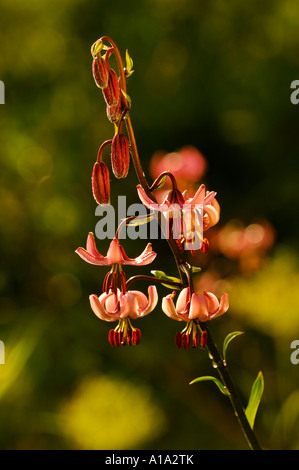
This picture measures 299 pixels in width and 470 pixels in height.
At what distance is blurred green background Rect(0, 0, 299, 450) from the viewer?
3.42ft

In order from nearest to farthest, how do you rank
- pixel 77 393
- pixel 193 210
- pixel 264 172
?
pixel 193 210, pixel 77 393, pixel 264 172

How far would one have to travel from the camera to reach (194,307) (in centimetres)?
42

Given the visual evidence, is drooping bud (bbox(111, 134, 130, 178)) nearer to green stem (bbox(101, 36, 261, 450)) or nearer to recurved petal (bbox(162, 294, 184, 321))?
green stem (bbox(101, 36, 261, 450))

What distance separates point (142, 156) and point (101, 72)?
725 mm

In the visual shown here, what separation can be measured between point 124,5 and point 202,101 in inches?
11.3

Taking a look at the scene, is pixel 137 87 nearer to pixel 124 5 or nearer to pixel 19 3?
pixel 124 5

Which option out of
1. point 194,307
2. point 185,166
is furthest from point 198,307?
point 185,166

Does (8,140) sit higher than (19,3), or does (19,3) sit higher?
(19,3)

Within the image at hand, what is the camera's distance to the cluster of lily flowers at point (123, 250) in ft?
1.33

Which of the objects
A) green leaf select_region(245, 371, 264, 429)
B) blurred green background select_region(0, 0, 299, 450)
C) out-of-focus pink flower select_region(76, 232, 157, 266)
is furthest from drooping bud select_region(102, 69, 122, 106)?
blurred green background select_region(0, 0, 299, 450)

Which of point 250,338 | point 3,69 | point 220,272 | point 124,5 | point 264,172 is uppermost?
point 124,5

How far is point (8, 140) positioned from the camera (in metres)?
1.11

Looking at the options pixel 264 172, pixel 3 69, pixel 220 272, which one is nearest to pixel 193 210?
pixel 220 272

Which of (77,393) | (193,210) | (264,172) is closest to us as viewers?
(193,210)
